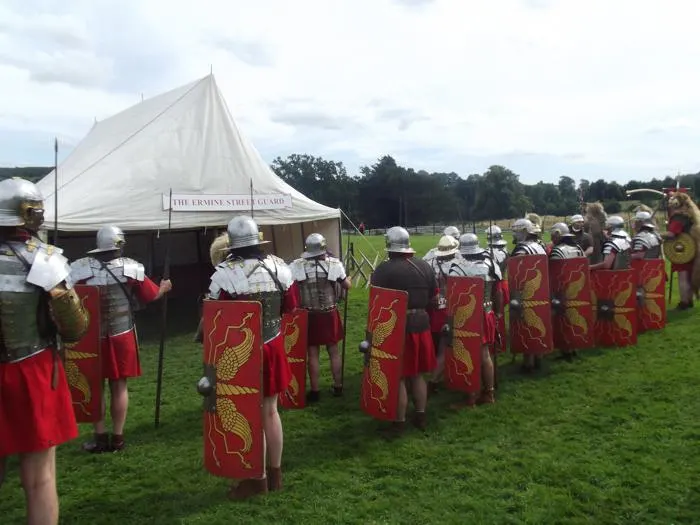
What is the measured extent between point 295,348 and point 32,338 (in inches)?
99.5

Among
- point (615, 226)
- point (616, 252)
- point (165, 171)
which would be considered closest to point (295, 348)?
point (616, 252)

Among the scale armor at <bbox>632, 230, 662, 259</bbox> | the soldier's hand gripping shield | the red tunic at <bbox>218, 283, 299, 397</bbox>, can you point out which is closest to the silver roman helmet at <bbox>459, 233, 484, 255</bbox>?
the soldier's hand gripping shield

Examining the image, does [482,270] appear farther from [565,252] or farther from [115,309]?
[115,309]

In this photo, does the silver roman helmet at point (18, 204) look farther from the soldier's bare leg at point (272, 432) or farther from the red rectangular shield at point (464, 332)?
the red rectangular shield at point (464, 332)

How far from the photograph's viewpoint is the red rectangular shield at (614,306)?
6.29m

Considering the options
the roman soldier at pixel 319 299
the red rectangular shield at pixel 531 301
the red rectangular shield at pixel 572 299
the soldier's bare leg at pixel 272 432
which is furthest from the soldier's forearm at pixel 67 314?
the red rectangular shield at pixel 572 299

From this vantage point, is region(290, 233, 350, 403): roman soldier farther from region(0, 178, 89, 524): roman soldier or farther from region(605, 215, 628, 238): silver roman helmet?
region(605, 215, 628, 238): silver roman helmet

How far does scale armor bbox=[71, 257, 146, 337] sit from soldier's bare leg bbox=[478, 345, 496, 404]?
281cm

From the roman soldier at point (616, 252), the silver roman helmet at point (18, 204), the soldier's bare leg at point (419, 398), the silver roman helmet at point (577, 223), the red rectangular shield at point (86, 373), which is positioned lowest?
the soldier's bare leg at point (419, 398)

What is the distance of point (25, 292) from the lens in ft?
8.06

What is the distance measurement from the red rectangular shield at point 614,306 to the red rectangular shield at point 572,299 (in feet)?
2.05

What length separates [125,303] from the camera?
13.5ft

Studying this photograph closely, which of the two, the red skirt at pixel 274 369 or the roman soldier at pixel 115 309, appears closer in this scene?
the red skirt at pixel 274 369

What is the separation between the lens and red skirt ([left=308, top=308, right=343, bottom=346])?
522 cm
